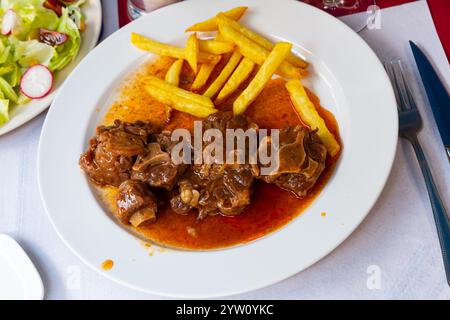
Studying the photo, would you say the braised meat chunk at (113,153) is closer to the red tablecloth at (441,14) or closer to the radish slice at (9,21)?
the radish slice at (9,21)

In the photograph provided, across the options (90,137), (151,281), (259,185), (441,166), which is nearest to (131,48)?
(90,137)

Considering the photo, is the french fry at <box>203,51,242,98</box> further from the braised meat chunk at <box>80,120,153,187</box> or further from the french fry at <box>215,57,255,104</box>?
the braised meat chunk at <box>80,120,153,187</box>

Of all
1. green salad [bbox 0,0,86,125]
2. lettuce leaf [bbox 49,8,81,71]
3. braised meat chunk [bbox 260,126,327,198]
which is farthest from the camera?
lettuce leaf [bbox 49,8,81,71]

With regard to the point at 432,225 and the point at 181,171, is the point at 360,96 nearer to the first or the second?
the point at 432,225

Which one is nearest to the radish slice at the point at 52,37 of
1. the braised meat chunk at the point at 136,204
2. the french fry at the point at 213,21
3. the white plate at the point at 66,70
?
the white plate at the point at 66,70

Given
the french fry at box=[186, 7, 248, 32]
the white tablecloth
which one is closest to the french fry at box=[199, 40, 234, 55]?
the french fry at box=[186, 7, 248, 32]
